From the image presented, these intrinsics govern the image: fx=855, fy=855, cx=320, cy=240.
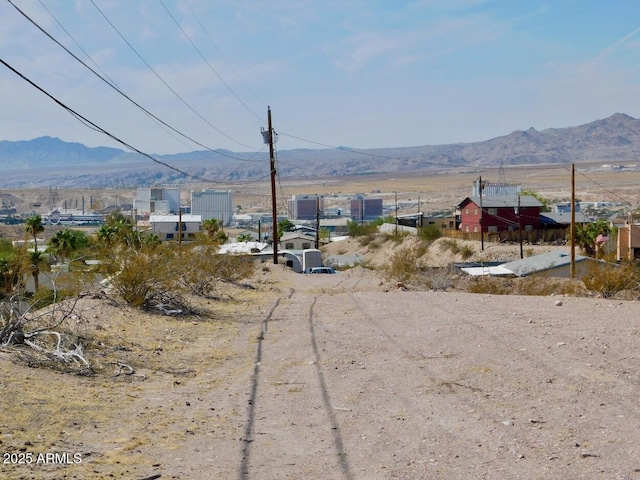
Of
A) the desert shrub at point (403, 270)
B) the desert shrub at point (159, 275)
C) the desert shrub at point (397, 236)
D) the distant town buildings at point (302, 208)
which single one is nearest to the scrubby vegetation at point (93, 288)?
the desert shrub at point (159, 275)

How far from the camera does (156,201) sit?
164 meters

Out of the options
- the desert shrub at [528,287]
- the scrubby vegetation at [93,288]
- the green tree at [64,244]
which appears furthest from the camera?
the green tree at [64,244]

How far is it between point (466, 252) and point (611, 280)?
44800 mm

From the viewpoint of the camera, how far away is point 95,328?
15094 mm

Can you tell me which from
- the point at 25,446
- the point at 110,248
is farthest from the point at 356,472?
the point at 110,248

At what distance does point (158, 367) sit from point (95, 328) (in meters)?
2.50

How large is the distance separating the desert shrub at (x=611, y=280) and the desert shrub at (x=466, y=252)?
43.5m

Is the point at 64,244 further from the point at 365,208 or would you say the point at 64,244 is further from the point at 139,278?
the point at 365,208

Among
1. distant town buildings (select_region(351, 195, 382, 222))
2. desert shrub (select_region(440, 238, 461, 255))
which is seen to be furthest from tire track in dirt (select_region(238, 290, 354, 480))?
distant town buildings (select_region(351, 195, 382, 222))

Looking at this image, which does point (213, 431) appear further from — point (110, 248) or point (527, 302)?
point (527, 302)

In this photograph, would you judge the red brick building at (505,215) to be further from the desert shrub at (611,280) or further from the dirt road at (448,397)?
the dirt road at (448,397)

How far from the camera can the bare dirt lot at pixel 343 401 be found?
8.05 m

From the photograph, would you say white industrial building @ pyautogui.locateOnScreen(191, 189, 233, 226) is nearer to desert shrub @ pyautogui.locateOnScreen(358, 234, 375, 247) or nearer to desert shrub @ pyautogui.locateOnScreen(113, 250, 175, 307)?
desert shrub @ pyautogui.locateOnScreen(358, 234, 375, 247)

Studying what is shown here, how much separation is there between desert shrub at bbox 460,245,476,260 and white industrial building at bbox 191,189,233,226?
9471 cm
